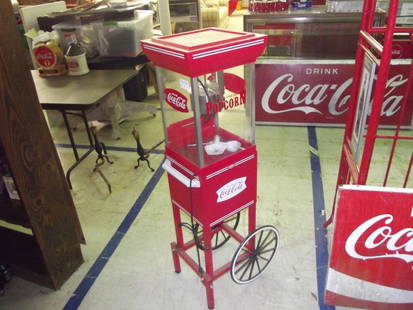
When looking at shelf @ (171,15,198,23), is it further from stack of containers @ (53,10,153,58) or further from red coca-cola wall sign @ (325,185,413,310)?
red coca-cola wall sign @ (325,185,413,310)

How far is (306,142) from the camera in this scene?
373cm

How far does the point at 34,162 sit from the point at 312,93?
298 centimetres

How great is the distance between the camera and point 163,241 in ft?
8.26

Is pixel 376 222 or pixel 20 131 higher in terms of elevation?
pixel 20 131

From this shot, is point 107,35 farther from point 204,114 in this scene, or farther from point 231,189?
point 231,189

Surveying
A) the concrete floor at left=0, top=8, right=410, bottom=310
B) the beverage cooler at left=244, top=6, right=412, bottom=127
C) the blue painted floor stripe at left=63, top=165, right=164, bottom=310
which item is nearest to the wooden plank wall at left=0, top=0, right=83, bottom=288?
the blue painted floor stripe at left=63, top=165, right=164, bottom=310

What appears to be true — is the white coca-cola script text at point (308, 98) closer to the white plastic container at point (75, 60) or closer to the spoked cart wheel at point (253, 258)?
the white plastic container at point (75, 60)

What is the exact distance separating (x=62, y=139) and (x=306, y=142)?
2.87 m

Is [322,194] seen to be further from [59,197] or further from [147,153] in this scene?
[59,197]

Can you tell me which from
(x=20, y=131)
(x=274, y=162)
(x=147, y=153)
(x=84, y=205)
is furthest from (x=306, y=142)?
(x=20, y=131)

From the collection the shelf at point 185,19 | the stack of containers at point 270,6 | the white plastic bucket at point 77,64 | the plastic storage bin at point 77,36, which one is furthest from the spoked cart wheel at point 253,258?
the shelf at point 185,19

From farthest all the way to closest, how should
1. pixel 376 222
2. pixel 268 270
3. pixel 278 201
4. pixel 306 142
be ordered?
pixel 306 142, pixel 278 201, pixel 268 270, pixel 376 222

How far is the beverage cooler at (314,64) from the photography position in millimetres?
3590

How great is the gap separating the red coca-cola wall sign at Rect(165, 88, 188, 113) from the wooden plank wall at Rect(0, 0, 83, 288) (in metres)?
0.80
